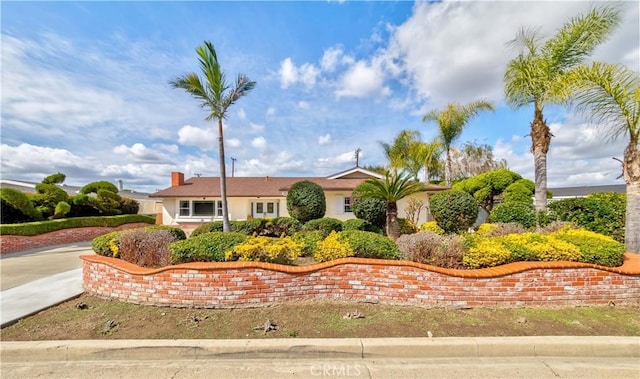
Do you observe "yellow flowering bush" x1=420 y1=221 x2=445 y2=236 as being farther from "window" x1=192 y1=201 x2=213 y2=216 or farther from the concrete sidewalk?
"window" x1=192 y1=201 x2=213 y2=216

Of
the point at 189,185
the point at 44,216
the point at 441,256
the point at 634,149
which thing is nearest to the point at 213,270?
the point at 441,256

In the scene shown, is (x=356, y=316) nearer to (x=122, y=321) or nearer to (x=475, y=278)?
(x=475, y=278)

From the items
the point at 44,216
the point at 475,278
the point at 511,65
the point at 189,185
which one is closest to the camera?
the point at 475,278

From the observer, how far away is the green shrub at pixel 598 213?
7.45 meters

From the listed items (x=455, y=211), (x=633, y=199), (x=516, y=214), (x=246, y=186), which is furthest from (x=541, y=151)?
(x=246, y=186)

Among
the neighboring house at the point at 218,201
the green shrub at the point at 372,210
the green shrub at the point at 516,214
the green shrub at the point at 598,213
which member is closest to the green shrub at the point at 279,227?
the green shrub at the point at 372,210

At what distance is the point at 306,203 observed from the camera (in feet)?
34.2

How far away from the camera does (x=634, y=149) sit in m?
6.25

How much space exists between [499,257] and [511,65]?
26.4ft

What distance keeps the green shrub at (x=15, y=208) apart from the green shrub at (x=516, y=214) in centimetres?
2022

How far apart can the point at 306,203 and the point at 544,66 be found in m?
9.24

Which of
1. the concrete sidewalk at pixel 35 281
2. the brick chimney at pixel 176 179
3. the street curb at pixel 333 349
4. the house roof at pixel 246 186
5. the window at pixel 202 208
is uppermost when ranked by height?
the brick chimney at pixel 176 179

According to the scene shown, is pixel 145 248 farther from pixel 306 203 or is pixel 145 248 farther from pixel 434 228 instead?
pixel 434 228

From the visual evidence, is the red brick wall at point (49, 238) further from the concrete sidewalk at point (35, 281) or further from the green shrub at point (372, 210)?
the green shrub at point (372, 210)
